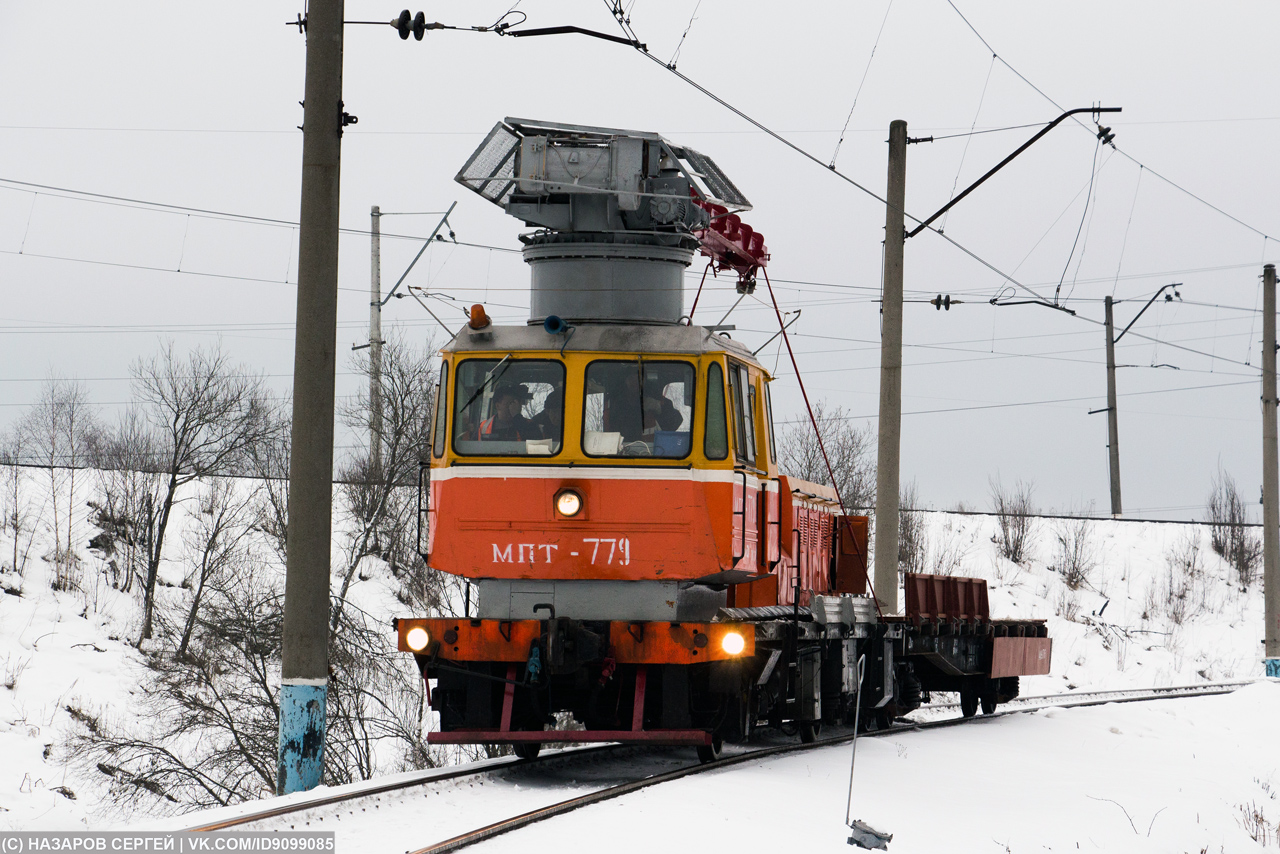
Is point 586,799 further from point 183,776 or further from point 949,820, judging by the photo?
point 183,776

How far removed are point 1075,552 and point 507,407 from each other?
3482 cm

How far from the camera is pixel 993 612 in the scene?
121ft

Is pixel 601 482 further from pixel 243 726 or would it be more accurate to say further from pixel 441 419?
pixel 243 726

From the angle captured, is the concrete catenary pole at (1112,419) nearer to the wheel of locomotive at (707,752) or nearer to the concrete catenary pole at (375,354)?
the concrete catenary pole at (375,354)

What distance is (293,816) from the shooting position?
8258 millimetres

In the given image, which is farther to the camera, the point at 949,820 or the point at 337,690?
Answer: the point at 337,690

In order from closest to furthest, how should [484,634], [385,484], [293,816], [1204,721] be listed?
[293,816]
[484,634]
[1204,721]
[385,484]

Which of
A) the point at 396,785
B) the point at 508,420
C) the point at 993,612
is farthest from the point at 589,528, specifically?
the point at 993,612

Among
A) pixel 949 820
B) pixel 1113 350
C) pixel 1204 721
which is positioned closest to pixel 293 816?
pixel 949 820

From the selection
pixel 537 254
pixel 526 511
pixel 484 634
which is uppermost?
pixel 537 254

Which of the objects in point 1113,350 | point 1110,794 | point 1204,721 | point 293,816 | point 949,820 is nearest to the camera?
point 293,816

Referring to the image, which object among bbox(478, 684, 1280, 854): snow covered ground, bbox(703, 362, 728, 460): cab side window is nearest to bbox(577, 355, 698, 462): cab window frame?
bbox(703, 362, 728, 460): cab side window

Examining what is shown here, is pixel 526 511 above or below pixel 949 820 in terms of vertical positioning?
above

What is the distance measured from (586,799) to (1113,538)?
131 ft
